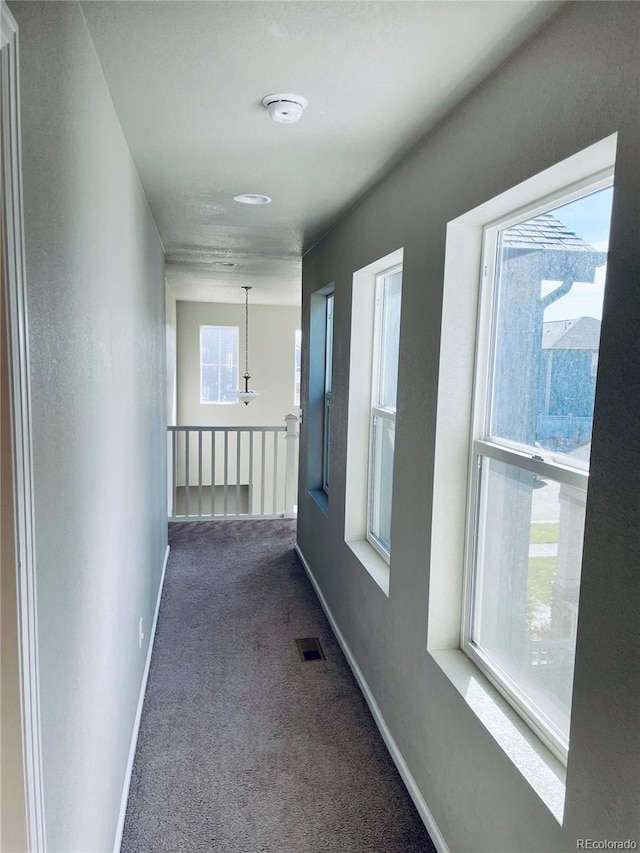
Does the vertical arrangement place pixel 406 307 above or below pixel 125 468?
above

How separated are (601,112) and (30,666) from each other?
1529 mm

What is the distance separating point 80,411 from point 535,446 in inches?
49.4

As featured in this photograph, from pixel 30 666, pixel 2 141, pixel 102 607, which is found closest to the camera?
pixel 2 141

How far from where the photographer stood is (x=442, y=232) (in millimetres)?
1996

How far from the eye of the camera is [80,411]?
1.43 meters

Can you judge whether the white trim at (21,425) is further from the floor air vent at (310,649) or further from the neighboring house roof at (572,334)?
the floor air vent at (310,649)

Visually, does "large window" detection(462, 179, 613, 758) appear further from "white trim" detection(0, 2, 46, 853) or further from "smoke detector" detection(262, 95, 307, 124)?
"white trim" detection(0, 2, 46, 853)

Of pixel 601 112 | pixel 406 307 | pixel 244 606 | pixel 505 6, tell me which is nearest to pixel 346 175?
pixel 406 307

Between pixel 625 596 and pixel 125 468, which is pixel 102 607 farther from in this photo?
pixel 625 596

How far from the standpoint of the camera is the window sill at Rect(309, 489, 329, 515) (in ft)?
13.4

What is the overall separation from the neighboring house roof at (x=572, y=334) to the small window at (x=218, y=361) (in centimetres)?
767

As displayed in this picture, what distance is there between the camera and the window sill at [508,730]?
142cm

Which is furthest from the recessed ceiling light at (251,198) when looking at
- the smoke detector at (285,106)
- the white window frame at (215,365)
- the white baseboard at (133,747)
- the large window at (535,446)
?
the white window frame at (215,365)

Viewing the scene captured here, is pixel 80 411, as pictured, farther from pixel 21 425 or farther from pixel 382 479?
pixel 382 479
